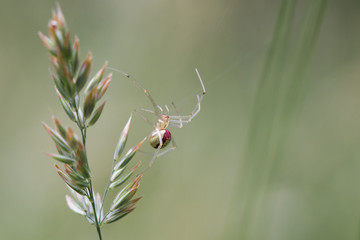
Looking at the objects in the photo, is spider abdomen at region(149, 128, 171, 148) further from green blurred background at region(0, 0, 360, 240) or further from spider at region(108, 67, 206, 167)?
green blurred background at region(0, 0, 360, 240)

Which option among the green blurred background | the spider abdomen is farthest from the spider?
the green blurred background

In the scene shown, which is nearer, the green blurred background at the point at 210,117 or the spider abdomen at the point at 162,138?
the spider abdomen at the point at 162,138

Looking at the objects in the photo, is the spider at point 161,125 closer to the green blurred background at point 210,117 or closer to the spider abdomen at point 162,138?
the spider abdomen at point 162,138

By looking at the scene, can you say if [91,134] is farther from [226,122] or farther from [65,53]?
[65,53]

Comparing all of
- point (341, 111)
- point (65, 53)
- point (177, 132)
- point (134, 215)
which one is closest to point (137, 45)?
point (177, 132)

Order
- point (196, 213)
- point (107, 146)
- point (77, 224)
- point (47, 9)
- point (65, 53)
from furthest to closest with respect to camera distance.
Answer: point (47, 9)
point (107, 146)
point (196, 213)
point (77, 224)
point (65, 53)

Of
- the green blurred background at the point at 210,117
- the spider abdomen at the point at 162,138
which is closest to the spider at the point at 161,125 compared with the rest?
the spider abdomen at the point at 162,138

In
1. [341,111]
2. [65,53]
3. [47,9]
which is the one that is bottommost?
[341,111]

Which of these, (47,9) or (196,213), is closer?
(196,213)
